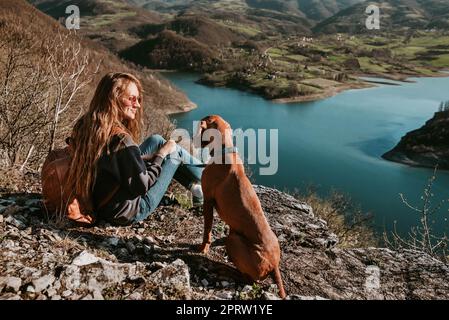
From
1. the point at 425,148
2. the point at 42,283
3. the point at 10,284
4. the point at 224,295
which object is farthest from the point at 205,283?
the point at 425,148

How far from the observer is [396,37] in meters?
140

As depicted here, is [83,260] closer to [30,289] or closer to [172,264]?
[30,289]

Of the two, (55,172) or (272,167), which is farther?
(272,167)

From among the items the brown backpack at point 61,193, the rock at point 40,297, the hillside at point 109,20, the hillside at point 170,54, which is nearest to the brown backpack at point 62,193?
the brown backpack at point 61,193

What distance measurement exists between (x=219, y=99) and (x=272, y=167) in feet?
106

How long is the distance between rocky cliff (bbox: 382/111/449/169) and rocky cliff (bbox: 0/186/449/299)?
3897 cm

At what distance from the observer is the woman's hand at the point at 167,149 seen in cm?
363

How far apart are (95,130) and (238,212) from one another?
4.25 ft

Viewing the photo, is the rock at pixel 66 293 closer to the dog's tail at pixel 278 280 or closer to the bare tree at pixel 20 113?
the dog's tail at pixel 278 280

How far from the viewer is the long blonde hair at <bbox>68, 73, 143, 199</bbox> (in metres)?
3.10

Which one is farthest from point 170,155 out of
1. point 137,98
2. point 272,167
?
point 272,167

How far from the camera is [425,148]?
131 ft
